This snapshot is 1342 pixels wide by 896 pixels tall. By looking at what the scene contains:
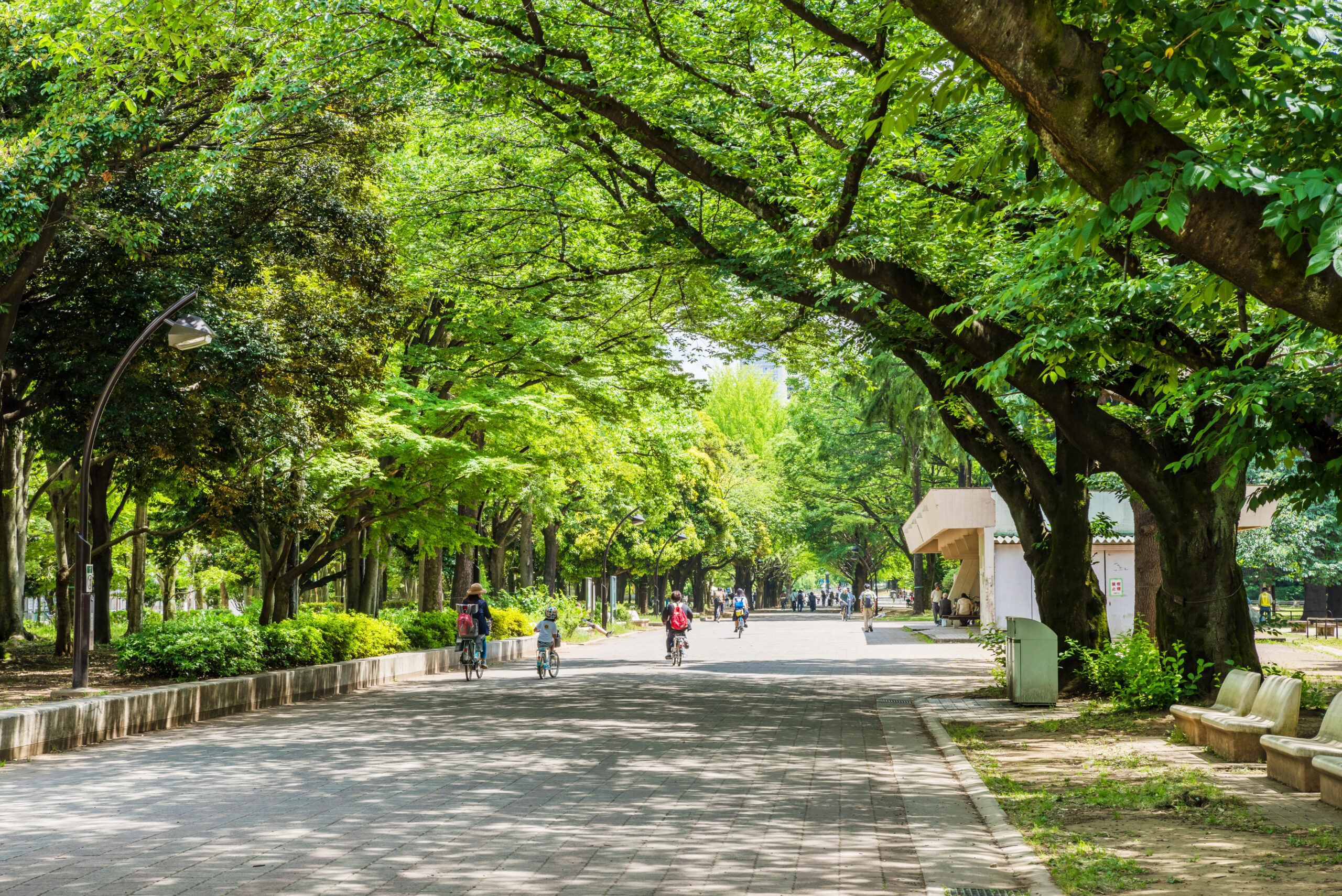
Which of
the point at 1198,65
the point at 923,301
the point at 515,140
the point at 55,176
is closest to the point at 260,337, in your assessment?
the point at 55,176

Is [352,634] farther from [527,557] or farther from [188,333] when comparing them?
[527,557]

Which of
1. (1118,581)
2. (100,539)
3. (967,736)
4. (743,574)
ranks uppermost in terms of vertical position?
(100,539)

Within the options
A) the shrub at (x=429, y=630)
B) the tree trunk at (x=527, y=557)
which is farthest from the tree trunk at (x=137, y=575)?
the tree trunk at (x=527, y=557)

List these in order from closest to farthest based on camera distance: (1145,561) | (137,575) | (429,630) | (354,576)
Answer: (1145,561), (429,630), (354,576), (137,575)

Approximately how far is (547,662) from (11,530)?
1122cm

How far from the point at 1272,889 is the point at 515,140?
15783mm

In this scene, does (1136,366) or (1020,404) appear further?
(1020,404)

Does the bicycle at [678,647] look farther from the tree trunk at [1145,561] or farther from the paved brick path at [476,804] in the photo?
the tree trunk at [1145,561]

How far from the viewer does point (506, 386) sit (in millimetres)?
23703

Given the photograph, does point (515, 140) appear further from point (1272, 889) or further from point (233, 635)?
point (1272, 889)

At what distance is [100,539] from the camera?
2403 centimetres

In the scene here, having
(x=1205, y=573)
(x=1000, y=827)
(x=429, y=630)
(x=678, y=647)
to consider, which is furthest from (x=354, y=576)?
(x=1000, y=827)

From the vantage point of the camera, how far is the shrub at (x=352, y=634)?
20.4m

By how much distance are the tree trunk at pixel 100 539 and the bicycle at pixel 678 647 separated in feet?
37.8
